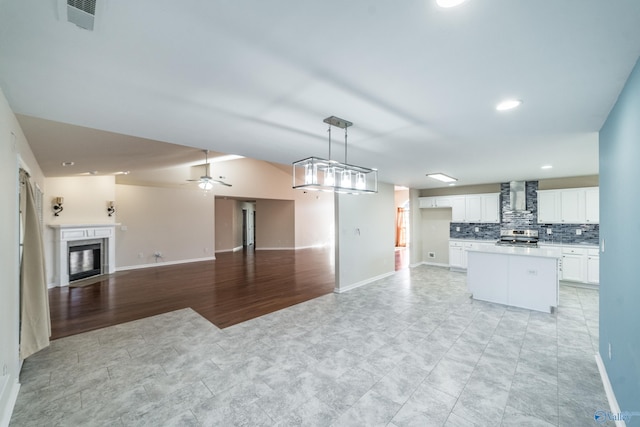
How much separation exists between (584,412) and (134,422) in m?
3.51

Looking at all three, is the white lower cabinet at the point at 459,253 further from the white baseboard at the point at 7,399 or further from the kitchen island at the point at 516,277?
the white baseboard at the point at 7,399

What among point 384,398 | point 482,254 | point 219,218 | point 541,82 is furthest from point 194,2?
point 219,218

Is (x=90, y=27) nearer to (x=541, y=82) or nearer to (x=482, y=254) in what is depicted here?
(x=541, y=82)

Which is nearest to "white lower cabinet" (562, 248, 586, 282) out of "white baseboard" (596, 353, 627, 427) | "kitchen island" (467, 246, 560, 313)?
"kitchen island" (467, 246, 560, 313)

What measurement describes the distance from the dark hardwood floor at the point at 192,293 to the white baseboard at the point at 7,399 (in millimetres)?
1473

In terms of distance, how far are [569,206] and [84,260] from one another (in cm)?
1174

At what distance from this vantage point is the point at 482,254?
16.1ft

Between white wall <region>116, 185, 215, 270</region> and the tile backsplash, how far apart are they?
840 centimetres

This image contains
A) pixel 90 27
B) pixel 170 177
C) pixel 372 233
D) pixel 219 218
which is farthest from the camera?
pixel 219 218

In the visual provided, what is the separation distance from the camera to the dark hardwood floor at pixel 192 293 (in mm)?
4145

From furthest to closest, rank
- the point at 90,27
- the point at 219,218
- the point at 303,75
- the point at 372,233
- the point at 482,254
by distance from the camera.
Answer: the point at 219,218
the point at 372,233
the point at 482,254
the point at 303,75
the point at 90,27

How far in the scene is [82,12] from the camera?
111 cm

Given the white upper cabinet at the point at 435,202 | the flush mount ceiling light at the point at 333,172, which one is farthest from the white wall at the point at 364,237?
the flush mount ceiling light at the point at 333,172

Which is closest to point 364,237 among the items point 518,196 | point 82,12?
point 518,196
